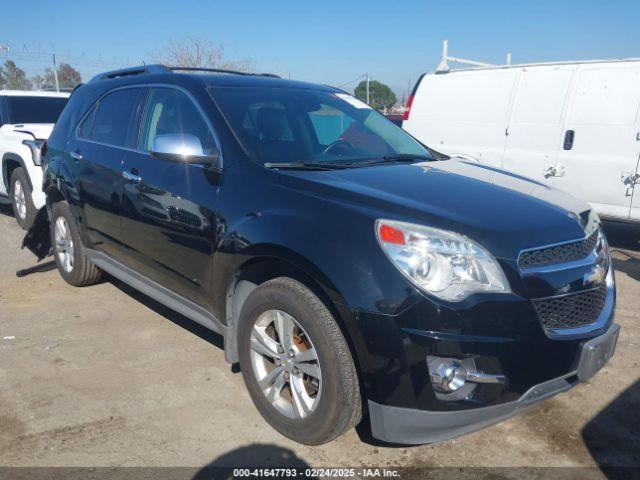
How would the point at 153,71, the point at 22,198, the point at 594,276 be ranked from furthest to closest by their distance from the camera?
the point at 22,198
the point at 153,71
the point at 594,276

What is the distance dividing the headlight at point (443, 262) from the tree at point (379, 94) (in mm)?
22759

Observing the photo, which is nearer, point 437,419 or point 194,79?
point 437,419

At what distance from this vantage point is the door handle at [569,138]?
21.7 feet

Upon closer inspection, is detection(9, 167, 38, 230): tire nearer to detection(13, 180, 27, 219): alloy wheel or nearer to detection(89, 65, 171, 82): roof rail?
detection(13, 180, 27, 219): alloy wheel

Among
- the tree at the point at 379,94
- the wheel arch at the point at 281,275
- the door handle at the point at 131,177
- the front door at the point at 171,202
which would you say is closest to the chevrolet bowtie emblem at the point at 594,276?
the wheel arch at the point at 281,275

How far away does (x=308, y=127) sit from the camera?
146 inches

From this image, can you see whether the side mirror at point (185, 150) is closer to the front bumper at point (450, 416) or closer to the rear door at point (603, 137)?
the front bumper at point (450, 416)

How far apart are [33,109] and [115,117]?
16.3ft

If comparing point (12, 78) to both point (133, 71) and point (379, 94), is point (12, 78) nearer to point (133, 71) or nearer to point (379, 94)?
point (379, 94)

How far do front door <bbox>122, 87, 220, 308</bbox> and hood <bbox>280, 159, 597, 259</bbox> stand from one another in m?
0.60

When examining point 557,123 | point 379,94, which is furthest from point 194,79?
point 379,94

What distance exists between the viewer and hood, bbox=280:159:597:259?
2.47 m

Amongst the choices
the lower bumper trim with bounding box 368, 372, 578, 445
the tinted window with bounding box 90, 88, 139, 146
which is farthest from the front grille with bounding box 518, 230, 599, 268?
the tinted window with bounding box 90, 88, 139, 146

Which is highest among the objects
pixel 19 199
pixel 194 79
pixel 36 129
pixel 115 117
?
pixel 194 79
